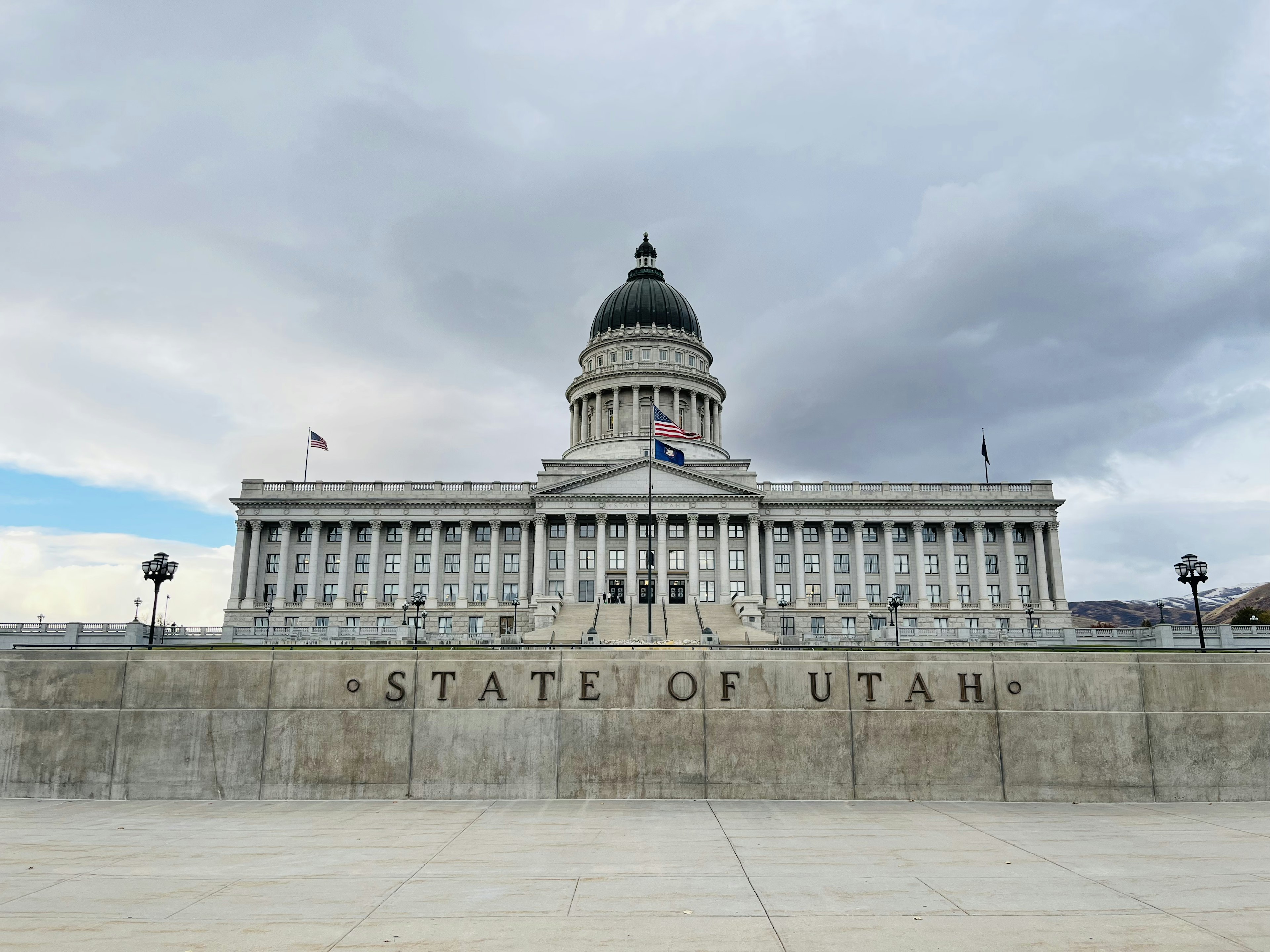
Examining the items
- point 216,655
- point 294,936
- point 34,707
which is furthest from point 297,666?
point 294,936

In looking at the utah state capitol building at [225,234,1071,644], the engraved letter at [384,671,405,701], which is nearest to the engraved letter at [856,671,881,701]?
the engraved letter at [384,671,405,701]

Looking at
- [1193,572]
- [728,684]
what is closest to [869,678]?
[728,684]

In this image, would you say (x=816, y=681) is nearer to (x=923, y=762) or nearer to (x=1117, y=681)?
A: (x=923, y=762)

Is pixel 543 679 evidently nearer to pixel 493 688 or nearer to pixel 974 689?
pixel 493 688

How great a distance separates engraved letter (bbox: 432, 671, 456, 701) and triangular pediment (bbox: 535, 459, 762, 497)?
219 feet

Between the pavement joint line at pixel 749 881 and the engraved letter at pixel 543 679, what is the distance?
367 centimetres

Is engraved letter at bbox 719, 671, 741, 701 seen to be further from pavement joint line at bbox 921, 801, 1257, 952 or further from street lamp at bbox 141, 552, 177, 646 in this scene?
street lamp at bbox 141, 552, 177, 646

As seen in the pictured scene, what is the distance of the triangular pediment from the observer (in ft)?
273

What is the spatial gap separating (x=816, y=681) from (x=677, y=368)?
A: 8977 centimetres

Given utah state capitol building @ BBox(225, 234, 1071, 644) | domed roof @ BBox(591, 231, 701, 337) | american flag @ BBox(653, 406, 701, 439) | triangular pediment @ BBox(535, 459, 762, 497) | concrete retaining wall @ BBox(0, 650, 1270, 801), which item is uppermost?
domed roof @ BBox(591, 231, 701, 337)

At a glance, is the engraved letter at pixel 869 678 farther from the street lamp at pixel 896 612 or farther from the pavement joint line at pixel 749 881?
the street lamp at pixel 896 612

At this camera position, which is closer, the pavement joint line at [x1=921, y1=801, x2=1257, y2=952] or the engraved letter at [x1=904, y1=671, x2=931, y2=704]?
the pavement joint line at [x1=921, y1=801, x2=1257, y2=952]

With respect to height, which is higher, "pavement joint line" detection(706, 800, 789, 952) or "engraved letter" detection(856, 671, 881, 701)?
"engraved letter" detection(856, 671, 881, 701)

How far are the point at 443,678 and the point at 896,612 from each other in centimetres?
5660
